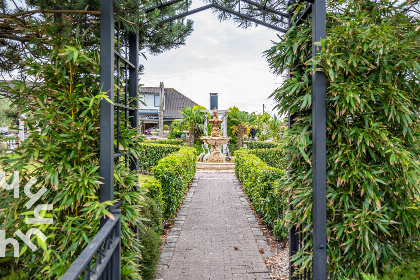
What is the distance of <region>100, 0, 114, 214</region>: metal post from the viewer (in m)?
1.92

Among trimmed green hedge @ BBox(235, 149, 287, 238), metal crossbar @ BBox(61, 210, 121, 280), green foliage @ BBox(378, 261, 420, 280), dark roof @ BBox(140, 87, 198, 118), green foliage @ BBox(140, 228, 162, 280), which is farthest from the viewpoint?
dark roof @ BBox(140, 87, 198, 118)

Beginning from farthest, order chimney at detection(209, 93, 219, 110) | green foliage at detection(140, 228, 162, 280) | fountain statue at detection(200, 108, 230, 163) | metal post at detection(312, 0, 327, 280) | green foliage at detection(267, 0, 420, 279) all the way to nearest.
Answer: chimney at detection(209, 93, 219, 110) < fountain statue at detection(200, 108, 230, 163) < green foliage at detection(140, 228, 162, 280) < metal post at detection(312, 0, 327, 280) < green foliage at detection(267, 0, 420, 279)

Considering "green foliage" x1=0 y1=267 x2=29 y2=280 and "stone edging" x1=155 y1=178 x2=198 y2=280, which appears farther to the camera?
"stone edging" x1=155 y1=178 x2=198 y2=280

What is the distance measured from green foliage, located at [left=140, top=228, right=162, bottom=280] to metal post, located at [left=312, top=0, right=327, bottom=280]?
72.9 inches

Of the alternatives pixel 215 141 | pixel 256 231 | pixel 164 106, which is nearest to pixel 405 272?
pixel 256 231

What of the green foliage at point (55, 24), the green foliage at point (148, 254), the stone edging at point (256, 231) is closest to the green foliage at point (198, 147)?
the stone edging at point (256, 231)

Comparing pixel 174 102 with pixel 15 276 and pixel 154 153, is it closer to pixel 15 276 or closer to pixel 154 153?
pixel 154 153

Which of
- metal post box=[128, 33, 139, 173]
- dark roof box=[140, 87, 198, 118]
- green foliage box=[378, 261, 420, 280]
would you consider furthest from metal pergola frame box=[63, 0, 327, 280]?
dark roof box=[140, 87, 198, 118]

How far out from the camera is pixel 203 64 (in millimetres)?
24250

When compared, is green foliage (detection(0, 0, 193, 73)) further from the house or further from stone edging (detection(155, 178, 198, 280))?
the house

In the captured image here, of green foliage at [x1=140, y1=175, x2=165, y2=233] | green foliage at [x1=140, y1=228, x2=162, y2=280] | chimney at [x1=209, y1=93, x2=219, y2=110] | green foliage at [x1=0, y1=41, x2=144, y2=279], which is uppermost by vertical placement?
chimney at [x1=209, y1=93, x2=219, y2=110]

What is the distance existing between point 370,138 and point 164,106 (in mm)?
28423

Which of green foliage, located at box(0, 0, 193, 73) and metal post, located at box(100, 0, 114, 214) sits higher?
green foliage, located at box(0, 0, 193, 73)

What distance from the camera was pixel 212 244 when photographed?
436 centimetres
